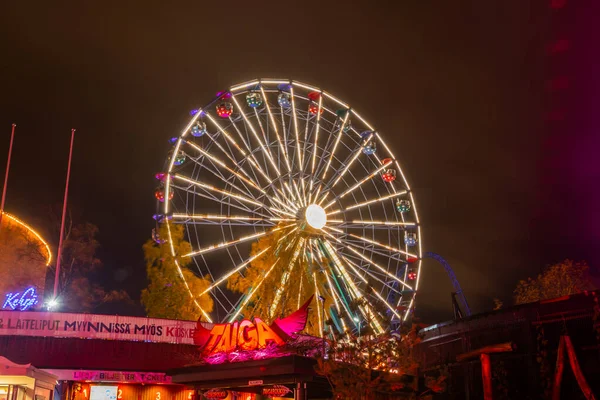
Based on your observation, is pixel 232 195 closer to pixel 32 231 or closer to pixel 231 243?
pixel 231 243

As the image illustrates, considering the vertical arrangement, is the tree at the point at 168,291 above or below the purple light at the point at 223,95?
below

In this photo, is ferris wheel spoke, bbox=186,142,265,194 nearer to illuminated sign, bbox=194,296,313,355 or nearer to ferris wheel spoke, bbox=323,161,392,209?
ferris wheel spoke, bbox=323,161,392,209

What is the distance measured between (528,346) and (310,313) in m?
19.5

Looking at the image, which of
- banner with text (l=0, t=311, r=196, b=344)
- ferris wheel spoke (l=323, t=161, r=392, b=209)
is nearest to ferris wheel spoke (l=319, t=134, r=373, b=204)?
ferris wheel spoke (l=323, t=161, r=392, b=209)

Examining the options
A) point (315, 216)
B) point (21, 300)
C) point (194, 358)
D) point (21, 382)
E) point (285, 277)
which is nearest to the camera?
point (21, 382)

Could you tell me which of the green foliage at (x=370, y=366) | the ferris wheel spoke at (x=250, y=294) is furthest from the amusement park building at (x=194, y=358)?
the ferris wheel spoke at (x=250, y=294)

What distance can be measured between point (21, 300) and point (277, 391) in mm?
22364


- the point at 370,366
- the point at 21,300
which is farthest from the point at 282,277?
the point at 370,366

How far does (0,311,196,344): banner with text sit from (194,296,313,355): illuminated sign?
1070 centimetres

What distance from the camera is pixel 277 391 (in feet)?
52.7

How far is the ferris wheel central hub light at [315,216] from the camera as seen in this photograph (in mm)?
29547

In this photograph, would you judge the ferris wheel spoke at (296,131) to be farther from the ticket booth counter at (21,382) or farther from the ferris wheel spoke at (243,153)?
the ticket booth counter at (21,382)

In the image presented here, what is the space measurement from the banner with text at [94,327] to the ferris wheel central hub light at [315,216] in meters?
7.04

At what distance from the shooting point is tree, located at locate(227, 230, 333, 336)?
29.8m
